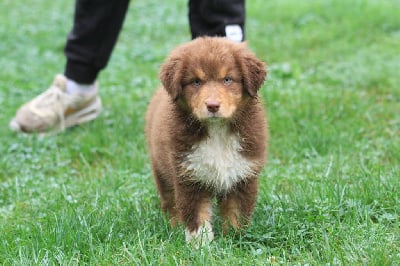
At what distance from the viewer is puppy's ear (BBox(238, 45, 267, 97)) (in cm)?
387

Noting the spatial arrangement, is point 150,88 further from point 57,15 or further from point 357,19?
point 57,15

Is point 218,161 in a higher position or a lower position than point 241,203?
higher

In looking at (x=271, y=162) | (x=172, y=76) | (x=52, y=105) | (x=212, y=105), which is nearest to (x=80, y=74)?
(x=52, y=105)

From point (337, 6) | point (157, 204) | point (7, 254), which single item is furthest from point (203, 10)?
point (337, 6)

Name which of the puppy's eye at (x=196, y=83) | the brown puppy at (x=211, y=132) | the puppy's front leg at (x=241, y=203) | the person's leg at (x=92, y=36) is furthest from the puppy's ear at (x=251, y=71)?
the person's leg at (x=92, y=36)

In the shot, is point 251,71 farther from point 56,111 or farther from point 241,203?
point 56,111

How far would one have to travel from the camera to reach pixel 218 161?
12.9 ft

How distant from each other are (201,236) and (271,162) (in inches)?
72.7

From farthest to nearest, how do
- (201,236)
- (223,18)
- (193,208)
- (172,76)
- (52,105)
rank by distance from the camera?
(52,105), (223,18), (193,208), (172,76), (201,236)

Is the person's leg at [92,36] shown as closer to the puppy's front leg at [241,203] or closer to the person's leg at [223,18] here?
the person's leg at [223,18]

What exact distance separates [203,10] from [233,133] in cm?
160

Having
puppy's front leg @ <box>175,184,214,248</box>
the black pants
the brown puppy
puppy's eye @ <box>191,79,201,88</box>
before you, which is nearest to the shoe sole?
the black pants

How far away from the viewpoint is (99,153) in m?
6.05

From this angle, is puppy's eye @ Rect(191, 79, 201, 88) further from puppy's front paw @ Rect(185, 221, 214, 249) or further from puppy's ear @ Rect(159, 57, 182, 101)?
puppy's front paw @ Rect(185, 221, 214, 249)
